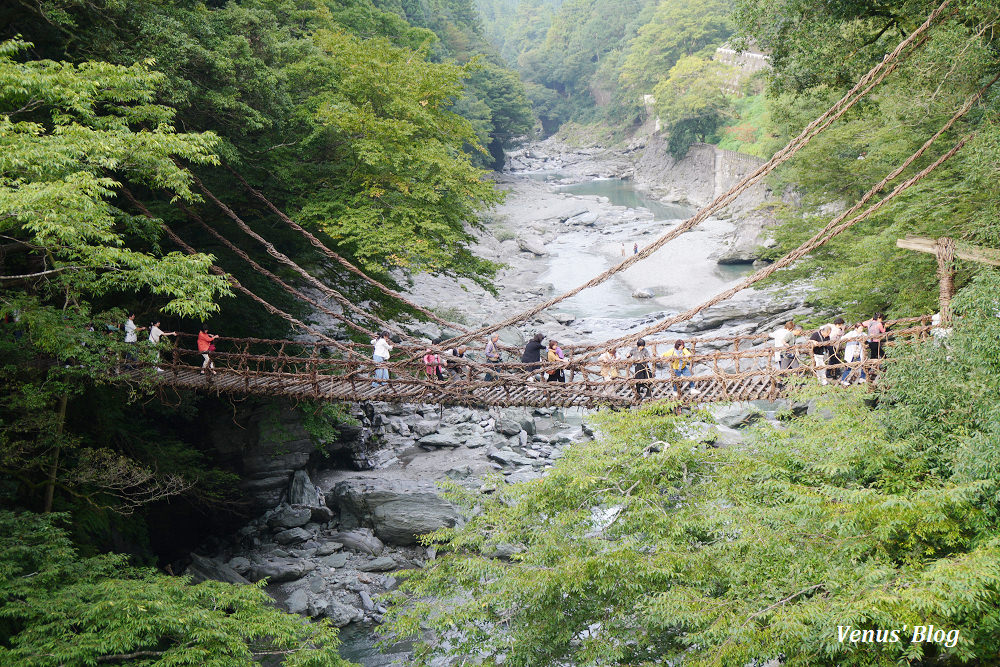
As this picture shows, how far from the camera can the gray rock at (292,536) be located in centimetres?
1058

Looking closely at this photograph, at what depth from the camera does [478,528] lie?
6.10 meters

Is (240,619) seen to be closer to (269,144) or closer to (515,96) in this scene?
(269,144)

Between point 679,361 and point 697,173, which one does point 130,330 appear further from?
point 697,173

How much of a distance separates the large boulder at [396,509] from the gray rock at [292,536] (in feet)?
1.87

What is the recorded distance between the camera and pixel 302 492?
11.5 m

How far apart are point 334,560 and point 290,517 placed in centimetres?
150

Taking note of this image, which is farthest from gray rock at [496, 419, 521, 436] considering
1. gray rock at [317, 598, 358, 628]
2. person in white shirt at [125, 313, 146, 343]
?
person in white shirt at [125, 313, 146, 343]

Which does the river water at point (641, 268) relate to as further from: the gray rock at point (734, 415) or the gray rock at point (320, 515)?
the gray rock at point (320, 515)

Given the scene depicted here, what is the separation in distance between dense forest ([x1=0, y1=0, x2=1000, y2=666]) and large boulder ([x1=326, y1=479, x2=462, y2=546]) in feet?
4.52

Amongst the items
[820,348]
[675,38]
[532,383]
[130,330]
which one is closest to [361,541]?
[532,383]

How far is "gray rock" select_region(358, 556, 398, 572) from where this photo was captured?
32.1 feet

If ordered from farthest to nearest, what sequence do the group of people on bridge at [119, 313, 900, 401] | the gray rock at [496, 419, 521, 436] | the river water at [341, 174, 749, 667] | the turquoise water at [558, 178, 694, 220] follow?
the turquoise water at [558, 178, 694, 220] → the river water at [341, 174, 749, 667] → the gray rock at [496, 419, 521, 436] → the group of people on bridge at [119, 313, 900, 401]

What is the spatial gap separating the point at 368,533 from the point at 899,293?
9.22m

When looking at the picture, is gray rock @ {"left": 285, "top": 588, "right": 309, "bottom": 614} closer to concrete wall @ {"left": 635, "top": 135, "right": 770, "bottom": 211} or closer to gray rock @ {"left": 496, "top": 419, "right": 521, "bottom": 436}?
gray rock @ {"left": 496, "top": 419, "right": 521, "bottom": 436}
